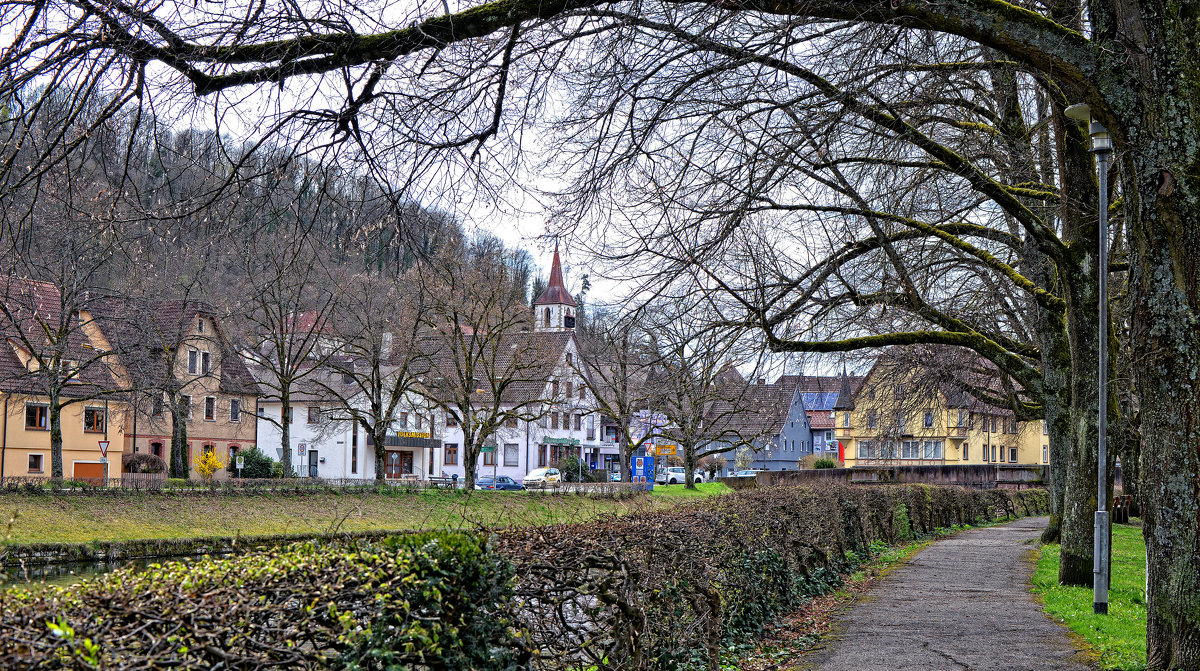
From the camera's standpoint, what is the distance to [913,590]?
49.6ft

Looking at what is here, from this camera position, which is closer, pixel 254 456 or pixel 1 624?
pixel 1 624

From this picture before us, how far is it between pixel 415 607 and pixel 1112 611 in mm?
11093

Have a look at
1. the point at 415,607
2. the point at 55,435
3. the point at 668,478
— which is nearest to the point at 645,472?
the point at 668,478

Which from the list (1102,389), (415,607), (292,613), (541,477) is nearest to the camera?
(292,613)

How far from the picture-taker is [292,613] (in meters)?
3.91

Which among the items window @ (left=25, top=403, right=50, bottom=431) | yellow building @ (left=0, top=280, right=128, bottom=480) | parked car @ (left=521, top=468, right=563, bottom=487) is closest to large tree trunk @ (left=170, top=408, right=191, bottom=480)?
yellow building @ (left=0, top=280, right=128, bottom=480)

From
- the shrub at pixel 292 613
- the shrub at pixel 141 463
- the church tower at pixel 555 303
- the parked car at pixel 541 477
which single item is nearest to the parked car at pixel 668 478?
the parked car at pixel 541 477

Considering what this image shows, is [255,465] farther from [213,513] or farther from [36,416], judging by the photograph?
[213,513]

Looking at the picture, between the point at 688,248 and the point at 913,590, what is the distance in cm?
703

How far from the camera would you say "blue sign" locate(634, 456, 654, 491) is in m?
57.7

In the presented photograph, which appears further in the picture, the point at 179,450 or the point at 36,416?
the point at 179,450

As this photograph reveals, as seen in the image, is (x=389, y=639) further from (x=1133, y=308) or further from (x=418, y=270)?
(x=1133, y=308)

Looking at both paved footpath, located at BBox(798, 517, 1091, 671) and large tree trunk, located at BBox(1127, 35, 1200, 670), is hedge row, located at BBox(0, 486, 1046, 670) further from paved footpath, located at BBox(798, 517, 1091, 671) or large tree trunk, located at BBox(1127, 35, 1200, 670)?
large tree trunk, located at BBox(1127, 35, 1200, 670)

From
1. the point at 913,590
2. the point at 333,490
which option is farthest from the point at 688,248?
the point at 333,490
